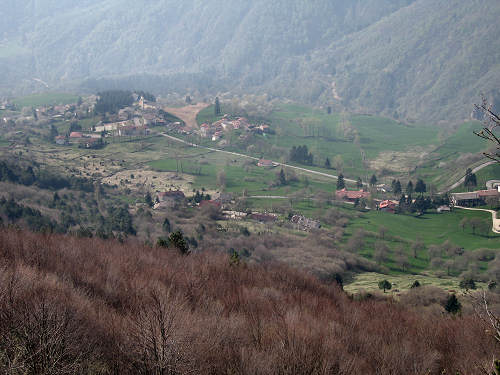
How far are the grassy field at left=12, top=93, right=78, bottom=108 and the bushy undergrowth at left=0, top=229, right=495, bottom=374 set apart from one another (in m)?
127

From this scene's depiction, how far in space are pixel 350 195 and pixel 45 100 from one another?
107832 mm

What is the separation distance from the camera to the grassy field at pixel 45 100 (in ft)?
443

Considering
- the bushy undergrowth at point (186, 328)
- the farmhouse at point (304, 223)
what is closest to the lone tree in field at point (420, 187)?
the farmhouse at point (304, 223)

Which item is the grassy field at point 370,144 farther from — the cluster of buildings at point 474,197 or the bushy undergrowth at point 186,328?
the bushy undergrowth at point 186,328

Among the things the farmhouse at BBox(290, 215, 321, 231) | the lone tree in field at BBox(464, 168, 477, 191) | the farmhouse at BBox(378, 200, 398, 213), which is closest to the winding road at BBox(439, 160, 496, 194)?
the lone tree in field at BBox(464, 168, 477, 191)

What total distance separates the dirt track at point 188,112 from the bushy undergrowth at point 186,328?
97.4m

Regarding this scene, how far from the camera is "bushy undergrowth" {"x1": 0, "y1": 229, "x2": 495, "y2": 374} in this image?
945 centimetres

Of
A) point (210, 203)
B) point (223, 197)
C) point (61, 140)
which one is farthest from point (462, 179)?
point (61, 140)

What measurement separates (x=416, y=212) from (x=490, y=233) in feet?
38.9

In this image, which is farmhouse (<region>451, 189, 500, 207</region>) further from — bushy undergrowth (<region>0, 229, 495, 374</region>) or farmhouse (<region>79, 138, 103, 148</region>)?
farmhouse (<region>79, 138, 103, 148</region>)

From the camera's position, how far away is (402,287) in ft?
118

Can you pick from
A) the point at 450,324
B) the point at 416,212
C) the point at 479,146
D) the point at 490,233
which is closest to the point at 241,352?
the point at 450,324

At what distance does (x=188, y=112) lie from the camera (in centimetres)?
12719

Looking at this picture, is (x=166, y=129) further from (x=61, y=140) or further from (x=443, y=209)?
(x=443, y=209)
